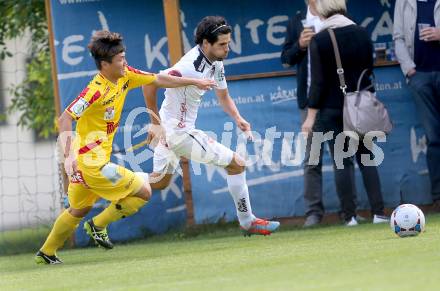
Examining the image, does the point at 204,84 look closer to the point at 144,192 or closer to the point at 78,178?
the point at 144,192

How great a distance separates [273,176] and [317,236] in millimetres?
2232

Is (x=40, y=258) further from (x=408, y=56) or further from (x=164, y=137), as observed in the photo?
(x=408, y=56)

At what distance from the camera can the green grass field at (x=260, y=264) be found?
734 centimetres

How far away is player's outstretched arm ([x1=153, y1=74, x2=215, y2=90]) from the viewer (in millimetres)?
10586

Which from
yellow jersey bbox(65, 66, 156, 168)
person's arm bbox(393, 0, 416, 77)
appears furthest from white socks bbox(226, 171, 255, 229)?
person's arm bbox(393, 0, 416, 77)

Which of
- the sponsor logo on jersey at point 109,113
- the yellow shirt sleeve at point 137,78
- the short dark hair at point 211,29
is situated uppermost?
the short dark hair at point 211,29

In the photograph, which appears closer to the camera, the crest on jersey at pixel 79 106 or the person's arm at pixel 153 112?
the crest on jersey at pixel 79 106

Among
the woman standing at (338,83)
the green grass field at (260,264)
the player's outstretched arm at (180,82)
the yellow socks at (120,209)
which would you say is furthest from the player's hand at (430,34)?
the yellow socks at (120,209)

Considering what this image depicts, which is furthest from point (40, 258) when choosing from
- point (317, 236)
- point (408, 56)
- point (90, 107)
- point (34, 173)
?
point (34, 173)

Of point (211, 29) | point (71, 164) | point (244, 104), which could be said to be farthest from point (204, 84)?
point (244, 104)

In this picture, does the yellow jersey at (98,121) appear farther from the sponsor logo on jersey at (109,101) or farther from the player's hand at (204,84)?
the player's hand at (204,84)

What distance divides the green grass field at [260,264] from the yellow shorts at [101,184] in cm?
55

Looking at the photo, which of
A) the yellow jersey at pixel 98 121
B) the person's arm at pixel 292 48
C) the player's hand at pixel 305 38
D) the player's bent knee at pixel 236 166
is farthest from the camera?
the person's arm at pixel 292 48

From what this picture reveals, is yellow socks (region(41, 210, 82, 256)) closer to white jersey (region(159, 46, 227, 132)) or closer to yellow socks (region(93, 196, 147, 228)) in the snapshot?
yellow socks (region(93, 196, 147, 228))
